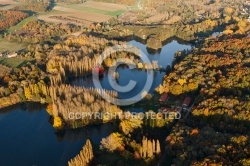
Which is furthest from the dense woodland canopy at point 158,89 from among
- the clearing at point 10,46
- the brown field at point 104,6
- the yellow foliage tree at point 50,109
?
the brown field at point 104,6

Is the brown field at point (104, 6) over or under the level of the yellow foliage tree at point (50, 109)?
over

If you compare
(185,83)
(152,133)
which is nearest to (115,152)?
(152,133)

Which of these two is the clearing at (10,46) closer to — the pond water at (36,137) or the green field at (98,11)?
the pond water at (36,137)

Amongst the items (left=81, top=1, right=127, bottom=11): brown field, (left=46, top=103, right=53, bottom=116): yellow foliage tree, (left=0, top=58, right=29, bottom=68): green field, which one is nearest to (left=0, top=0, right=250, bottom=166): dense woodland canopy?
(left=46, top=103, right=53, bottom=116): yellow foliage tree

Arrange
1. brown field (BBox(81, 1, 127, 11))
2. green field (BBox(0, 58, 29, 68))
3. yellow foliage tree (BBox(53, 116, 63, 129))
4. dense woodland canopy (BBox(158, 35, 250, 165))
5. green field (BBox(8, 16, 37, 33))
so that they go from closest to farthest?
1. dense woodland canopy (BBox(158, 35, 250, 165))
2. yellow foliage tree (BBox(53, 116, 63, 129))
3. green field (BBox(0, 58, 29, 68))
4. green field (BBox(8, 16, 37, 33))
5. brown field (BBox(81, 1, 127, 11))

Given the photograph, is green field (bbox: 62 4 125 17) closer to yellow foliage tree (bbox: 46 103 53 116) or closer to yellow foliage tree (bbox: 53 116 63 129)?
yellow foliage tree (bbox: 46 103 53 116)

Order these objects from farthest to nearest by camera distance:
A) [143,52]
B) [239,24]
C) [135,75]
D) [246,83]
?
[239,24], [143,52], [135,75], [246,83]

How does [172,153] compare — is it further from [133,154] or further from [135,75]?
[135,75]
